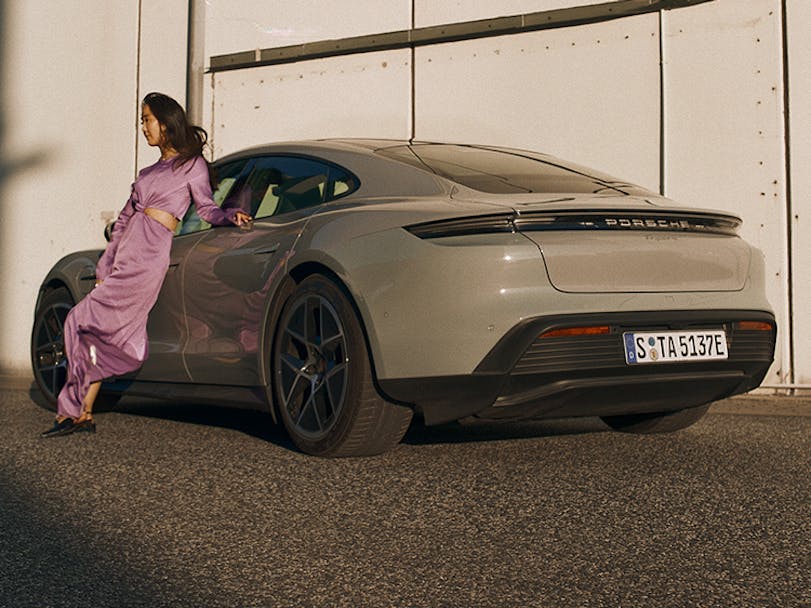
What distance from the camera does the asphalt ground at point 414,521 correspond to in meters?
3.09

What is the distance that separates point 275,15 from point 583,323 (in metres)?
7.04

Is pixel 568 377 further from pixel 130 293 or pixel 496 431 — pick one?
pixel 130 293

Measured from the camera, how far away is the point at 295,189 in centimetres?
568

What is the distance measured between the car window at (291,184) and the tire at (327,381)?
50cm

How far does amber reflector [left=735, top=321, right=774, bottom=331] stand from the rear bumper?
0.04 metres

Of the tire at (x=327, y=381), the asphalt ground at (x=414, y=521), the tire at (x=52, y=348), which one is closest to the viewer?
the asphalt ground at (x=414, y=521)

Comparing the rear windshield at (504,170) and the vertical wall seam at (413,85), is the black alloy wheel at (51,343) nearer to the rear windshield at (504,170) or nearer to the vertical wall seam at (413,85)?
the rear windshield at (504,170)

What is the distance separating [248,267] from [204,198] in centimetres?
71

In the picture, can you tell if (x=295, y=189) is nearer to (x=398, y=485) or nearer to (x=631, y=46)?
(x=398, y=485)

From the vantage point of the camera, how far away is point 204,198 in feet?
19.9

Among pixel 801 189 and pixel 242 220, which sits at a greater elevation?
pixel 801 189

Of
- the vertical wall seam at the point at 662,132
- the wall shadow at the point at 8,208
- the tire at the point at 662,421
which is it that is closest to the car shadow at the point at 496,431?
the tire at the point at 662,421

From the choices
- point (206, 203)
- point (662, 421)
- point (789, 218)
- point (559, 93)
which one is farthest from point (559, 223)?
point (559, 93)

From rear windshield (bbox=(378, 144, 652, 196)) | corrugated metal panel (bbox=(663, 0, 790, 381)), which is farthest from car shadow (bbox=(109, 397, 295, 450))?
corrugated metal panel (bbox=(663, 0, 790, 381))
